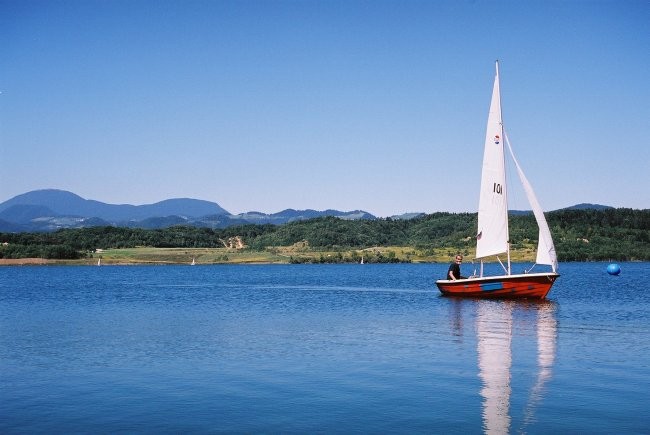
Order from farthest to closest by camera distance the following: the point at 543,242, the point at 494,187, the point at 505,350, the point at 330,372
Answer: the point at 494,187 < the point at 543,242 < the point at 505,350 < the point at 330,372

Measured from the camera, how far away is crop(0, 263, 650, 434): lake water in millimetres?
19703

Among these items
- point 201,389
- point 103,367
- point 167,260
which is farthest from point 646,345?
point 167,260

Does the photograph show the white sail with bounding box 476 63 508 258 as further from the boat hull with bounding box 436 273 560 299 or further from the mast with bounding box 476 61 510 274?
the boat hull with bounding box 436 273 560 299

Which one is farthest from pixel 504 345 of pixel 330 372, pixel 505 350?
pixel 330 372

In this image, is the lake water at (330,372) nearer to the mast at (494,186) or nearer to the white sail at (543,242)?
the white sail at (543,242)

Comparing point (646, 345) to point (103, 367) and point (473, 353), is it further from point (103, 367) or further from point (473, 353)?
point (103, 367)

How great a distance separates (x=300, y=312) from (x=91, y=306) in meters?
18.5

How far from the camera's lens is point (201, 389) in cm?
2367

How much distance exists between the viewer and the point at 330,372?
26312mm

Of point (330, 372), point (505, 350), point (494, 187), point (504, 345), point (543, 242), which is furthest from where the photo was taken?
point (494, 187)

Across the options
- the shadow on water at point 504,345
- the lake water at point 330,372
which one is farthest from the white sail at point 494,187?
the lake water at point 330,372

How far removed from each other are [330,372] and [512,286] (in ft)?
110

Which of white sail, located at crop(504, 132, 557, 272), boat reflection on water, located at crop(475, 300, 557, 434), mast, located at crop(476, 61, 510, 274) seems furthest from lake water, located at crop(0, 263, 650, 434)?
mast, located at crop(476, 61, 510, 274)

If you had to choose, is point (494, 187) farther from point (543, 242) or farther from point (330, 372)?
point (330, 372)
